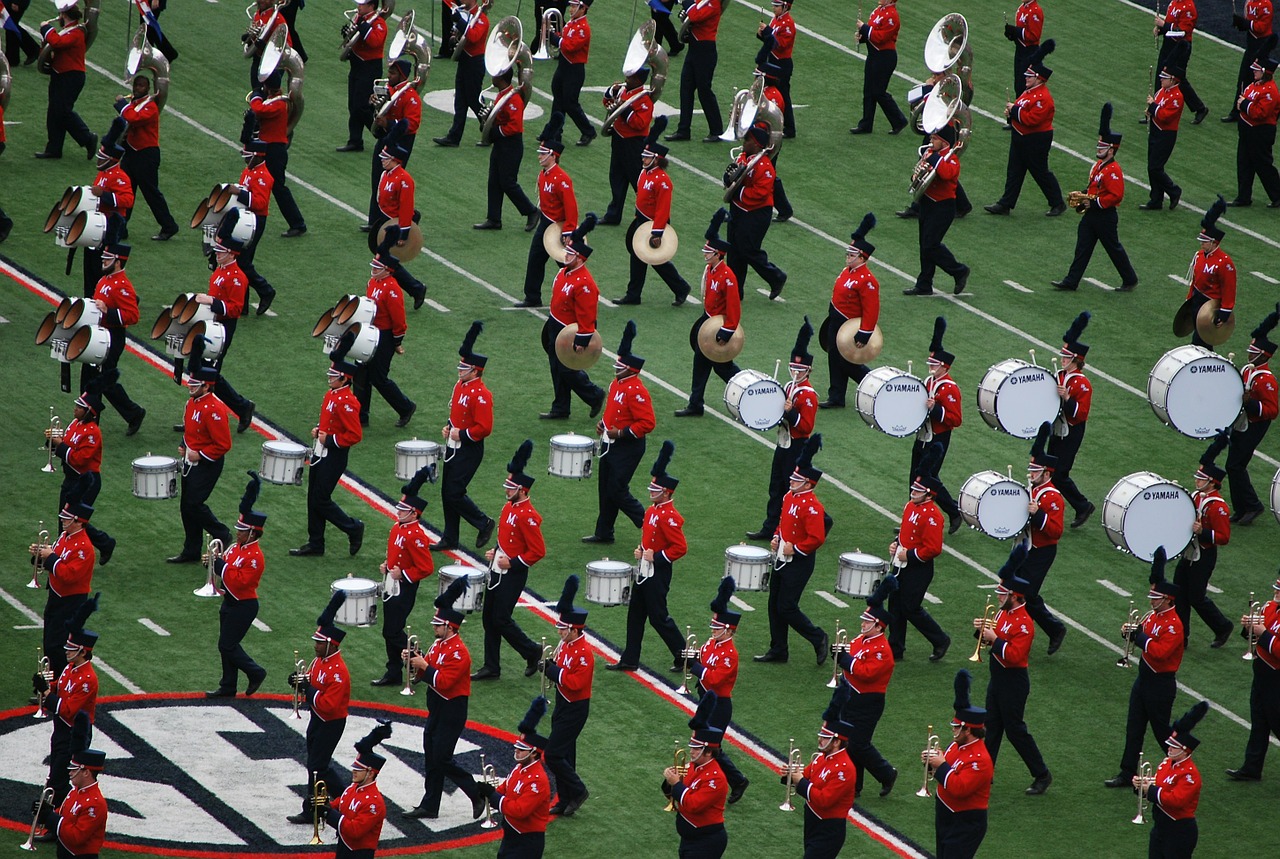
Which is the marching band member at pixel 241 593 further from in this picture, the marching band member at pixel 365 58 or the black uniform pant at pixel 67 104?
the marching band member at pixel 365 58

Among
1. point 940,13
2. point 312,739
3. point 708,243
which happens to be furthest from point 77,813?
point 940,13

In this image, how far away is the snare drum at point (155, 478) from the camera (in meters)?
18.7

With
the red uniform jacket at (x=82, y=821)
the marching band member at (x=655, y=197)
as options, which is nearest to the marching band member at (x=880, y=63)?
the marching band member at (x=655, y=197)

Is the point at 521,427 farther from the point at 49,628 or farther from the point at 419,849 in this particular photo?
the point at 419,849

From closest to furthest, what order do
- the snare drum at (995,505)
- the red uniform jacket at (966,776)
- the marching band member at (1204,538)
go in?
the red uniform jacket at (966,776)
the snare drum at (995,505)
the marching band member at (1204,538)

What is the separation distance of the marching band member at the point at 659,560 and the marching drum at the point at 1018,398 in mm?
3344

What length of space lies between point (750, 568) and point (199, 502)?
4.62m

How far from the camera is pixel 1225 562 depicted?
20172 mm

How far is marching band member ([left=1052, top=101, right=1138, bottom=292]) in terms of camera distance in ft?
79.5

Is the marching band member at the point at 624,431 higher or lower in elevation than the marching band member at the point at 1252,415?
lower

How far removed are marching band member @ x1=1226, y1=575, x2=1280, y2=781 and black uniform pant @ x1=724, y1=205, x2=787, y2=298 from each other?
8654mm

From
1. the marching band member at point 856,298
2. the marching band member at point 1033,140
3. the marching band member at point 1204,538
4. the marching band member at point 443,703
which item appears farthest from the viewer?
the marching band member at point 1033,140

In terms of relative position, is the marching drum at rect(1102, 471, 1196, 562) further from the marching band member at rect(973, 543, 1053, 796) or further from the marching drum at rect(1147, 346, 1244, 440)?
the marching drum at rect(1147, 346, 1244, 440)

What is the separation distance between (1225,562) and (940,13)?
14.8 metres
